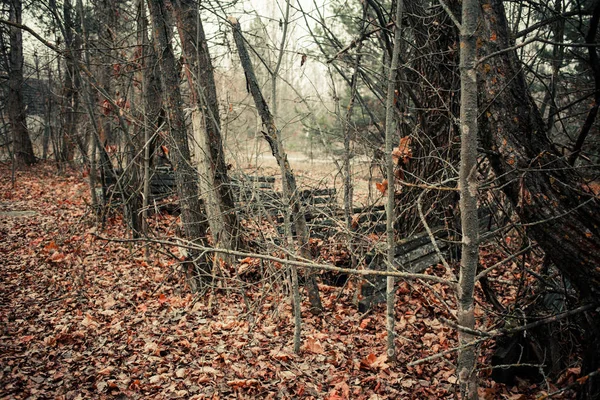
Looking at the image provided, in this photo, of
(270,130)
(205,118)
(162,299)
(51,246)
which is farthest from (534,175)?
(51,246)

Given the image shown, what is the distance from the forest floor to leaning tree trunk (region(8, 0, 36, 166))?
446 inches

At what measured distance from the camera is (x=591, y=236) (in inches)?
104

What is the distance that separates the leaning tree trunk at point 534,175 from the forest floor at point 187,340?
2.80 feet

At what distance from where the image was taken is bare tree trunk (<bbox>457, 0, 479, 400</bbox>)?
2.09m

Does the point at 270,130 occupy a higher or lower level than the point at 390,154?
higher

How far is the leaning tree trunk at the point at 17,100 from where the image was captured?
1557 cm

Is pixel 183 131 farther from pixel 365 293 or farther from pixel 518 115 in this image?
pixel 518 115

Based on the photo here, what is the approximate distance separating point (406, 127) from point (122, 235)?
5.54 m

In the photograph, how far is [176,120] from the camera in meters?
5.96

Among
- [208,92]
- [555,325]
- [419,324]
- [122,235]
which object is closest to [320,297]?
[419,324]

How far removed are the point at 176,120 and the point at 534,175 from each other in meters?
4.63

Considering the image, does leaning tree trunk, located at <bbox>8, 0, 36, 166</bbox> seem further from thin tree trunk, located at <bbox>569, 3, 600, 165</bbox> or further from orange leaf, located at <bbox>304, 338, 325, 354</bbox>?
thin tree trunk, located at <bbox>569, 3, 600, 165</bbox>

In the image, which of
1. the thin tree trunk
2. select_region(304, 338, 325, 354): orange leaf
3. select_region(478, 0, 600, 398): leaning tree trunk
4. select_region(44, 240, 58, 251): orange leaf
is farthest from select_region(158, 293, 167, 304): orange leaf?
the thin tree trunk

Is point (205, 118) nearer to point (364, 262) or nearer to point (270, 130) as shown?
point (270, 130)
